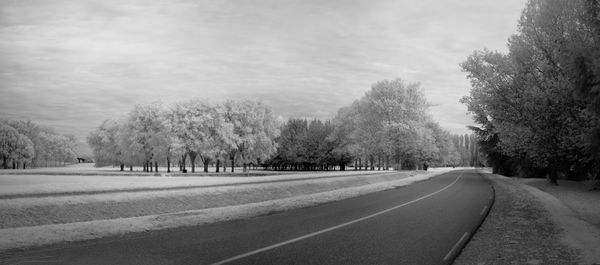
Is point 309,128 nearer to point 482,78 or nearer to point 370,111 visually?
point 370,111

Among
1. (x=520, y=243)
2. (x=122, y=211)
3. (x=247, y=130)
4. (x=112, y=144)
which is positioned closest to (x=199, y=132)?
(x=247, y=130)

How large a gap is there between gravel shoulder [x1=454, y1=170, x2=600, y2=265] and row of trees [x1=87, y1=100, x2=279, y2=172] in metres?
52.6

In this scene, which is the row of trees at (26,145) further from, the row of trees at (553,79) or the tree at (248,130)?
the row of trees at (553,79)

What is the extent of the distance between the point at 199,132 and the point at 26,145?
47625 millimetres

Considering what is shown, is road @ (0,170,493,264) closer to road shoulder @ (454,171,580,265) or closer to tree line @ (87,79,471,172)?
road shoulder @ (454,171,580,265)

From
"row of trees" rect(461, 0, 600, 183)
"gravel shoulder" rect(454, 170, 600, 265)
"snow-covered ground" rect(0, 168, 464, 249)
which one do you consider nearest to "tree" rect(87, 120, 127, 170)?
"snow-covered ground" rect(0, 168, 464, 249)

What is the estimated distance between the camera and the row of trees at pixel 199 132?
6309 cm

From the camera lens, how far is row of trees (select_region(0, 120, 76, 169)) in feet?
273

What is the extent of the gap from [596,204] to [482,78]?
8080 mm

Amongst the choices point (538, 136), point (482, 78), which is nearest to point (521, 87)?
point (538, 136)

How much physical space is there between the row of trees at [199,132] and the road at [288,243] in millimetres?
51971

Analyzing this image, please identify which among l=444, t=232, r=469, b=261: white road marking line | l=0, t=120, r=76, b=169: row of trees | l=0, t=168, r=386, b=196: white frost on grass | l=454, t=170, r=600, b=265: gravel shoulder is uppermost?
l=0, t=120, r=76, b=169: row of trees

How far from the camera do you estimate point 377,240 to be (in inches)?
365

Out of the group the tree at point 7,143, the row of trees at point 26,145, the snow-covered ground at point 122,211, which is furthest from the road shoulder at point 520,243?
the row of trees at point 26,145
